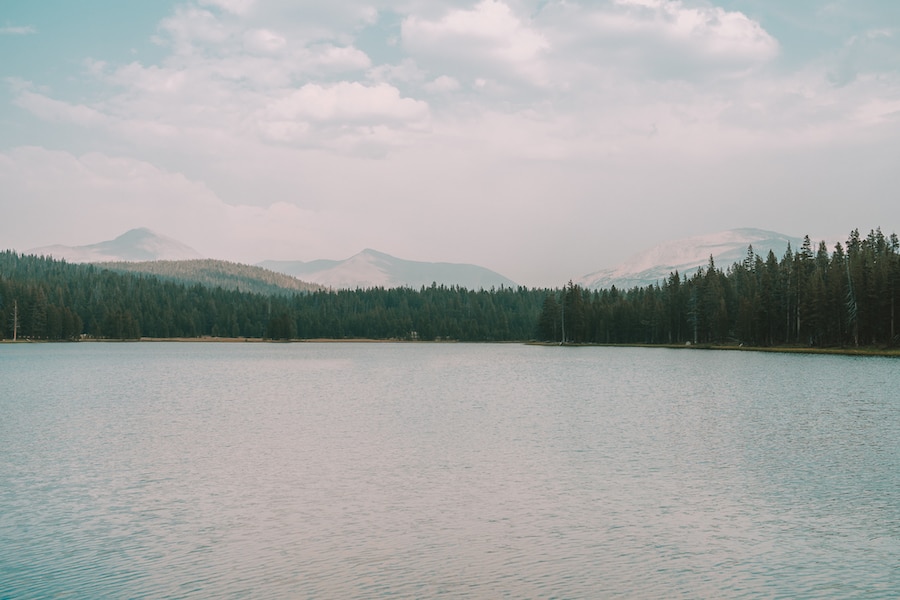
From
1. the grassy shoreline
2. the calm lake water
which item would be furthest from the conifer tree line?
the calm lake water

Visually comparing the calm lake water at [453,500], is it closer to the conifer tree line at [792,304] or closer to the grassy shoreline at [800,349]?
the grassy shoreline at [800,349]

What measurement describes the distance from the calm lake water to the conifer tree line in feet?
243

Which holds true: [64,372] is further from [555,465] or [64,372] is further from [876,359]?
[876,359]

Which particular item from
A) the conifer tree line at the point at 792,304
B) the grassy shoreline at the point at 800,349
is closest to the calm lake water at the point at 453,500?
the grassy shoreline at the point at 800,349

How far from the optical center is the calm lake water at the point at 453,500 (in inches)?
658

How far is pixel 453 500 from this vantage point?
24219mm

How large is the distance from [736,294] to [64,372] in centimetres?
13865

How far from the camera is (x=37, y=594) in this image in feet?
51.1

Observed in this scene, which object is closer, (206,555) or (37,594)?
(37,594)

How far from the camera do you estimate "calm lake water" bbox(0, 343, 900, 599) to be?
16703mm

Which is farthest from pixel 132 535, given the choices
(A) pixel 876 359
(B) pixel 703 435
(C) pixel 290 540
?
(A) pixel 876 359

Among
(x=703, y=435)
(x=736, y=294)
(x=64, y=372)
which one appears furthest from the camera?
(x=736, y=294)

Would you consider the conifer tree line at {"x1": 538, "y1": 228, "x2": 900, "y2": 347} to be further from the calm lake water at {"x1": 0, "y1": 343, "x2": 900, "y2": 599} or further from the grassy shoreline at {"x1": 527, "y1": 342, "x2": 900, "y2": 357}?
the calm lake water at {"x1": 0, "y1": 343, "x2": 900, "y2": 599}

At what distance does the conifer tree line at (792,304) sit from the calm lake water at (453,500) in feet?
243
